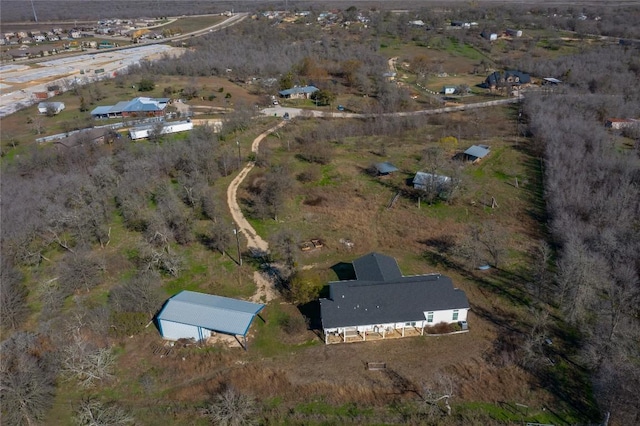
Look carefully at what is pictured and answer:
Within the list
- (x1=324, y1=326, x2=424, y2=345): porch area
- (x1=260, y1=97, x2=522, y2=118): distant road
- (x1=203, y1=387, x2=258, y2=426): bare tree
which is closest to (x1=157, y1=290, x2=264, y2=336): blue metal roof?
(x1=203, y1=387, x2=258, y2=426): bare tree

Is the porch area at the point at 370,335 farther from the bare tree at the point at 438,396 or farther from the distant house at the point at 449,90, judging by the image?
the distant house at the point at 449,90

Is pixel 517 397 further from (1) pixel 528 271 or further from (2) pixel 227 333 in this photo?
(2) pixel 227 333

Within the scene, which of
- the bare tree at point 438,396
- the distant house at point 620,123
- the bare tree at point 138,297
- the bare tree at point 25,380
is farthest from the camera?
the distant house at point 620,123

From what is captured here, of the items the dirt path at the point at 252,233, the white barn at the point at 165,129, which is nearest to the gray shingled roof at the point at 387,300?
the dirt path at the point at 252,233

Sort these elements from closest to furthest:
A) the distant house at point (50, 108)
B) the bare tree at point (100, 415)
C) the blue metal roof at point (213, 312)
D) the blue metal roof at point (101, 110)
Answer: the bare tree at point (100, 415) < the blue metal roof at point (213, 312) < the blue metal roof at point (101, 110) < the distant house at point (50, 108)

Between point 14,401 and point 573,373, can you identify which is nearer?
point 14,401

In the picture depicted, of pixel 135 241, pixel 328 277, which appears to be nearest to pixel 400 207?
pixel 328 277

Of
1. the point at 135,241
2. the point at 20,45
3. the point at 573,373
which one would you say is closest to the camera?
the point at 573,373

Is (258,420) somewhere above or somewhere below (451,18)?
below
